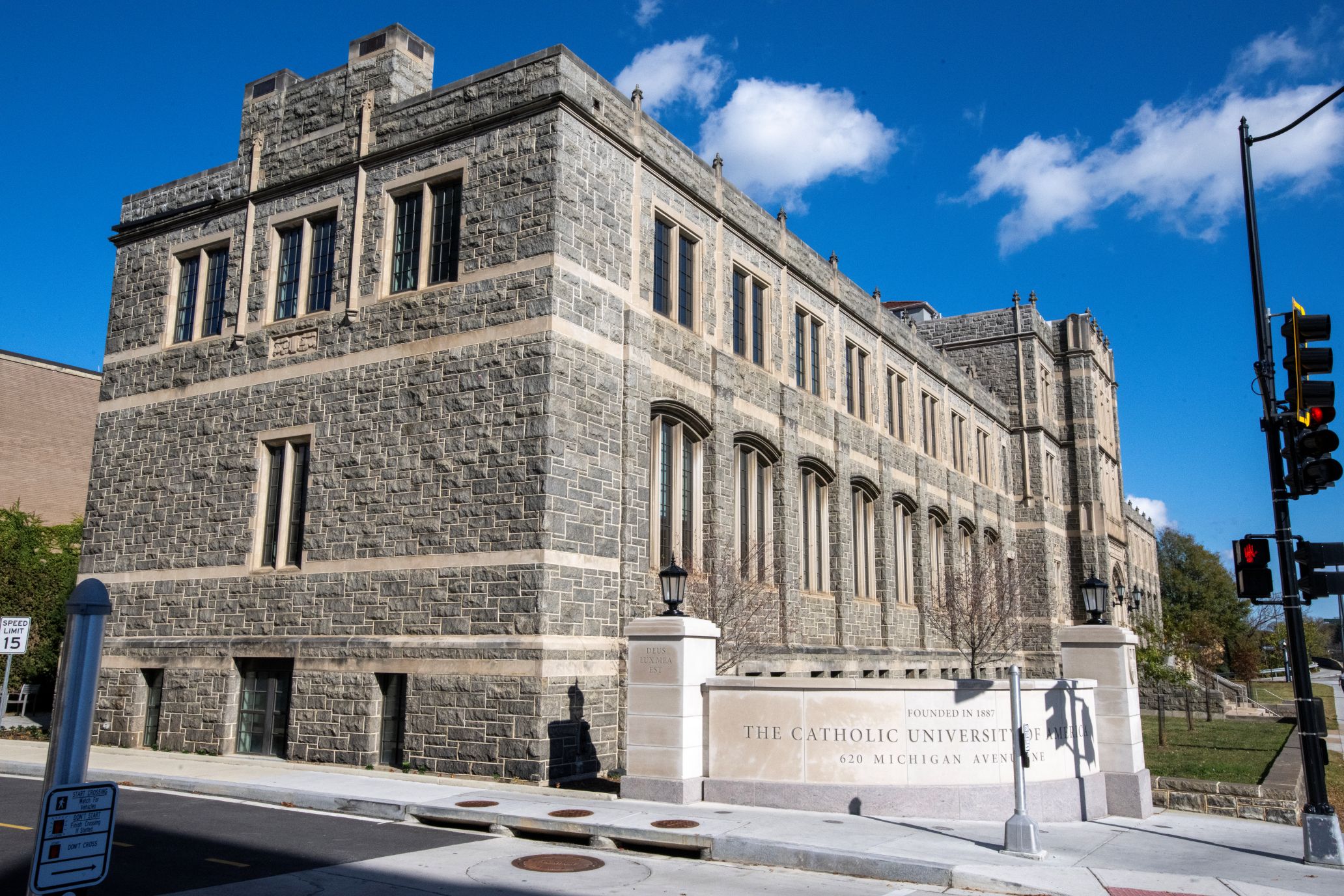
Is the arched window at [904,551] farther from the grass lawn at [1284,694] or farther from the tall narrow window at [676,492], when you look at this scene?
the grass lawn at [1284,694]

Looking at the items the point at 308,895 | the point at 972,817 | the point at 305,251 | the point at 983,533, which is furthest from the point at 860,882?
the point at 983,533

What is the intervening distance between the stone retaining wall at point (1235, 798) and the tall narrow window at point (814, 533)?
12.2 meters

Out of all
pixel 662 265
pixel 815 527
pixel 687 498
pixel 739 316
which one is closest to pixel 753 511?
pixel 687 498

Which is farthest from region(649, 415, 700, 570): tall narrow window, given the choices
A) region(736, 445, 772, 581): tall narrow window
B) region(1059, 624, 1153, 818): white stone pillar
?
region(1059, 624, 1153, 818): white stone pillar

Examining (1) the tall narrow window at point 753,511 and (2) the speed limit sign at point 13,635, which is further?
(1) the tall narrow window at point 753,511

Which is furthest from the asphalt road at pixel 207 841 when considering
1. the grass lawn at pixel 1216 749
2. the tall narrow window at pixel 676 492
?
the grass lawn at pixel 1216 749

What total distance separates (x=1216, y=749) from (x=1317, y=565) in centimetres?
1714

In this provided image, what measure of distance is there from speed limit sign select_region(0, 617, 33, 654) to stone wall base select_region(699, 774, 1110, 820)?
13.3 m

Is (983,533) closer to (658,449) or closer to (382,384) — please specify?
(658,449)

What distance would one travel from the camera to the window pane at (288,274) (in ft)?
72.9

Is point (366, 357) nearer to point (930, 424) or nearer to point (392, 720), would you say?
point (392, 720)

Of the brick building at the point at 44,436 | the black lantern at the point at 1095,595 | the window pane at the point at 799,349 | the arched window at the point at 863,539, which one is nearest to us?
the black lantern at the point at 1095,595

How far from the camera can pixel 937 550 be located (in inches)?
1455

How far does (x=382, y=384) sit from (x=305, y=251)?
4.12 metres
